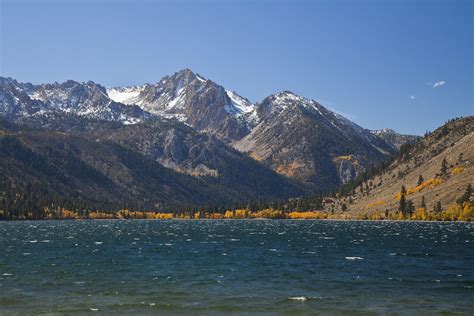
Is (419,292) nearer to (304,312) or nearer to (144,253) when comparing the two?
(304,312)

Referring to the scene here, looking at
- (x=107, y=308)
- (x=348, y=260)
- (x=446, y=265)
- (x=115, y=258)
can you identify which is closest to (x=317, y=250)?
(x=348, y=260)

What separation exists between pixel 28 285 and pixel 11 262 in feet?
88.8

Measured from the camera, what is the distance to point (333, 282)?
67750 mm

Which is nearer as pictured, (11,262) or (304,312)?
(304,312)

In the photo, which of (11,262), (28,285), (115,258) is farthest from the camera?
(115,258)

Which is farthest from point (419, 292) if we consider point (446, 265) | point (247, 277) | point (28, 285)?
point (28, 285)

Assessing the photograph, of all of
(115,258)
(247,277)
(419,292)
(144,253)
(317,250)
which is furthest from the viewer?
(317,250)

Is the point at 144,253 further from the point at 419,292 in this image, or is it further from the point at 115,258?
the point at 419,292

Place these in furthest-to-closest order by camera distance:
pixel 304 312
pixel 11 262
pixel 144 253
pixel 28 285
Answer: pixel 144 253, pixel 11 262, pixel 28 285, pixel 304 312

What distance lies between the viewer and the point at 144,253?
4183 inches

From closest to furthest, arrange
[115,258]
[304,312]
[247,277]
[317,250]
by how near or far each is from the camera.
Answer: [304,312]
[247,277]
[115,258]
[317,250]

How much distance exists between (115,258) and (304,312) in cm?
5416

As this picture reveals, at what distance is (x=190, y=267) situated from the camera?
275 ft

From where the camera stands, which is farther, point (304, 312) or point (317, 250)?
point (317, 250)
